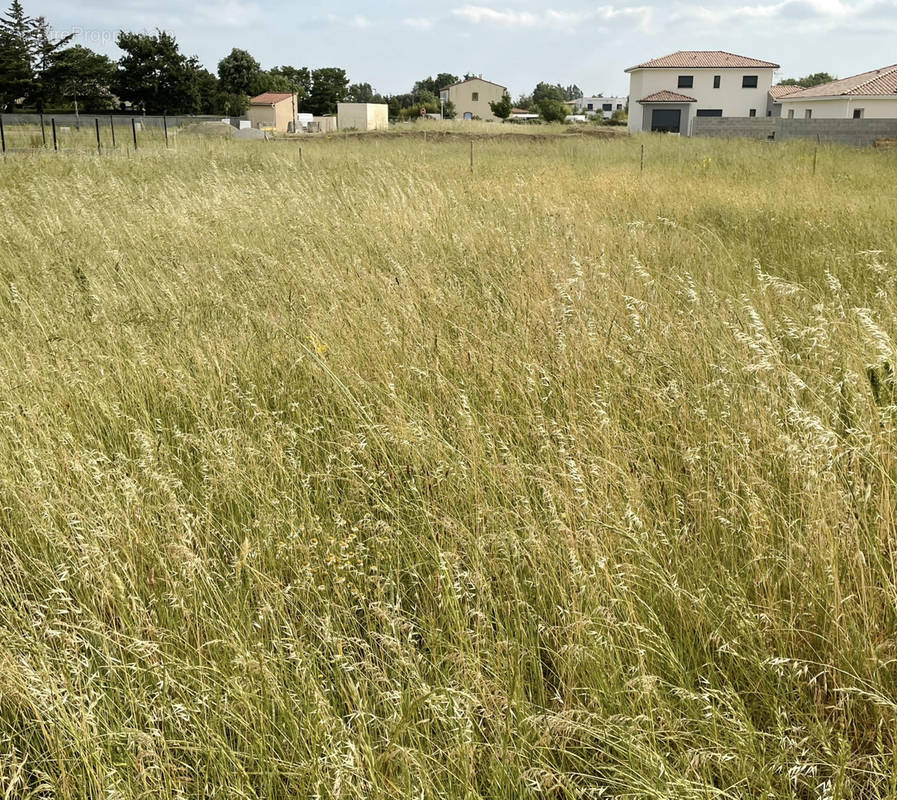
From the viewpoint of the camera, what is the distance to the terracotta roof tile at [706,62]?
57219mm

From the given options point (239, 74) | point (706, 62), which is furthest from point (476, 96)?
point (706, 62)

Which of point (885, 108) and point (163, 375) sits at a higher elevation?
point (885, 108)

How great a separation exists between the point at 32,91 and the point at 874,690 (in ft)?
217

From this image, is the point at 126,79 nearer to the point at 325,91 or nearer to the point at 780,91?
the point at 325,91

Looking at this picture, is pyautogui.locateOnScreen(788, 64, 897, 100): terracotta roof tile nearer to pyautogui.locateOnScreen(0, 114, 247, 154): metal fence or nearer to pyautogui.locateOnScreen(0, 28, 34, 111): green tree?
pyautogui.locateOnScreen(0, 114, 247, 154): metal fence

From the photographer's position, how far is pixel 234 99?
228 ft

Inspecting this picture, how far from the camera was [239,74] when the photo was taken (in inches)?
3282

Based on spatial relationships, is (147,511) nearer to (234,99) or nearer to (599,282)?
(599,282)

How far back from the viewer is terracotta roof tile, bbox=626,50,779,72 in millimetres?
57219

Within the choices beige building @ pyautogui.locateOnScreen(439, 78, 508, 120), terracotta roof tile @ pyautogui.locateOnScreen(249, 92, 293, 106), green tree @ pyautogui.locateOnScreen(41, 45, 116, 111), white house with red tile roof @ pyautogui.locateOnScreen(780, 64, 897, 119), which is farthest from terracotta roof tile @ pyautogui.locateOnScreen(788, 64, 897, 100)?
green tree @ pyautogui.locateOnScreen(41, 45, 116, 111)

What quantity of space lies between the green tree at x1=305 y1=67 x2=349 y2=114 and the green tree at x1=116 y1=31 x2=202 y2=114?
82.6 ft

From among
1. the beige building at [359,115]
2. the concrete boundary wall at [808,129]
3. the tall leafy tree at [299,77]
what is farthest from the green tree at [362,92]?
the concrete boundary wall at [808,129]

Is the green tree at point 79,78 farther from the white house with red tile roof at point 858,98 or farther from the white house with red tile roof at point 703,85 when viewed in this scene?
the white house with red tile roof at point 858,98

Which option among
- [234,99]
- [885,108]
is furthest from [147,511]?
[234,99]
